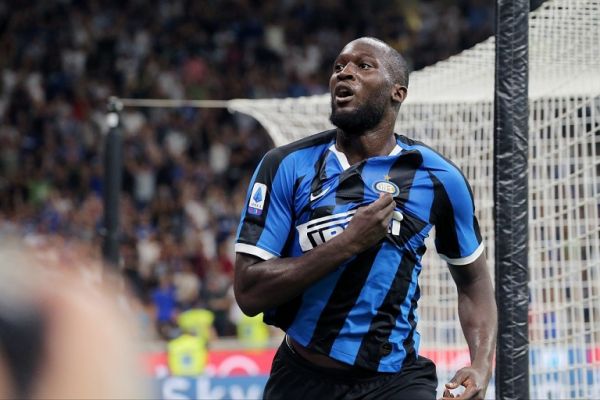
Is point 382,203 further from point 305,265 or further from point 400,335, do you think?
point 400,335

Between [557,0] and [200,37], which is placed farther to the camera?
[200,37]

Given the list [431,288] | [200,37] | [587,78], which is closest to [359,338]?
[587,78]

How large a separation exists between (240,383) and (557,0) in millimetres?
6081

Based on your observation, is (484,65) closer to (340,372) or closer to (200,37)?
(340,372)

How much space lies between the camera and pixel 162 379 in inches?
392

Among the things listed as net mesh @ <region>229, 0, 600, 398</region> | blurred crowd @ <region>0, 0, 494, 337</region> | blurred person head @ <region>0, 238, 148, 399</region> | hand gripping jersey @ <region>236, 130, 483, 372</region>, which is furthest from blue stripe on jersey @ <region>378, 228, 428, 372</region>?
blurred crowd @ <region>0, 0, 494, 337</region>

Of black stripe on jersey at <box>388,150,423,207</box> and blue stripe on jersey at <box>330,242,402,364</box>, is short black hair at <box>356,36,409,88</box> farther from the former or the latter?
blue stripe on jersey at <box>330,242,402,364</box>

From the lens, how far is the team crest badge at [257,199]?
3.77 meters

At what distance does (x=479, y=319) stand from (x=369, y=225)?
0.66m

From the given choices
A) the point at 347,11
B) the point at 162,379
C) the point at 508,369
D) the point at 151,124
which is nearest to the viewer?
the point at 508,369

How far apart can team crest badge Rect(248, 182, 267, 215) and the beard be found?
330 millimetres

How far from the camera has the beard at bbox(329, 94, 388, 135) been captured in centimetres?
382

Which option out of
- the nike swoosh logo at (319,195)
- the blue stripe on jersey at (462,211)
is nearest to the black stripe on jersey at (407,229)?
the blue stripe on jersey at (462,211)

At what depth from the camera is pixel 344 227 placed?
12.1ft
